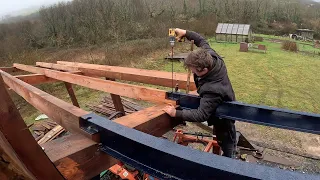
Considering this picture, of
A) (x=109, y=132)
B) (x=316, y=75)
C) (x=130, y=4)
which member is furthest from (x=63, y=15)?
(x=109, y=132)

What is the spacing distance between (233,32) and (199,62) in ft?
84.3

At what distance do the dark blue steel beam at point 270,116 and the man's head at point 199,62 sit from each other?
27 cm

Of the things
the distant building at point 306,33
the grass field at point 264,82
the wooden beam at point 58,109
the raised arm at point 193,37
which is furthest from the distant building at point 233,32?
the wooden beam at point 58,109

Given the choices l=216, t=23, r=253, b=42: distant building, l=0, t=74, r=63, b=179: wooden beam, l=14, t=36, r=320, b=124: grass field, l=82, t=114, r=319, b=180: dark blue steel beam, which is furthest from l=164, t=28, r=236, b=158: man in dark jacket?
l=216, t=23, r=253, b=42: distant building

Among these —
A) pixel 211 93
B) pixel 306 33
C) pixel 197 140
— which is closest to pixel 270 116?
pixel 211 93

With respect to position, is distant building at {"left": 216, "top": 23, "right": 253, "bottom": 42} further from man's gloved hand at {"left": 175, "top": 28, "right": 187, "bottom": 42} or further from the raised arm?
man's gloved hand at {"left": 175, "top": 28, "right": 187, "bottom": 42}

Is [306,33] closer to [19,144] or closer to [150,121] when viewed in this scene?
[150,121]

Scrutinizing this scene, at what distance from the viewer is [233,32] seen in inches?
1035

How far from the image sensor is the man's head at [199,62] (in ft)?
7.51

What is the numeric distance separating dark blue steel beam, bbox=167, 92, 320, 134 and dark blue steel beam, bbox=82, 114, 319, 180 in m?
1.08

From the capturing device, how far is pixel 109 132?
1.42 meters

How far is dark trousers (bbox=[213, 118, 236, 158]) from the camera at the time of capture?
2.74 m

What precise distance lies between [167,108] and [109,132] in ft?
2.65

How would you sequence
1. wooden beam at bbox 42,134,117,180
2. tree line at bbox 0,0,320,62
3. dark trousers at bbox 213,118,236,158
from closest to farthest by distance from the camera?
wooden beam at bbox 42,134,117,180 → dark trousers at bbox 213,118,236,158 → tree line at bbox 0,0,320,62
